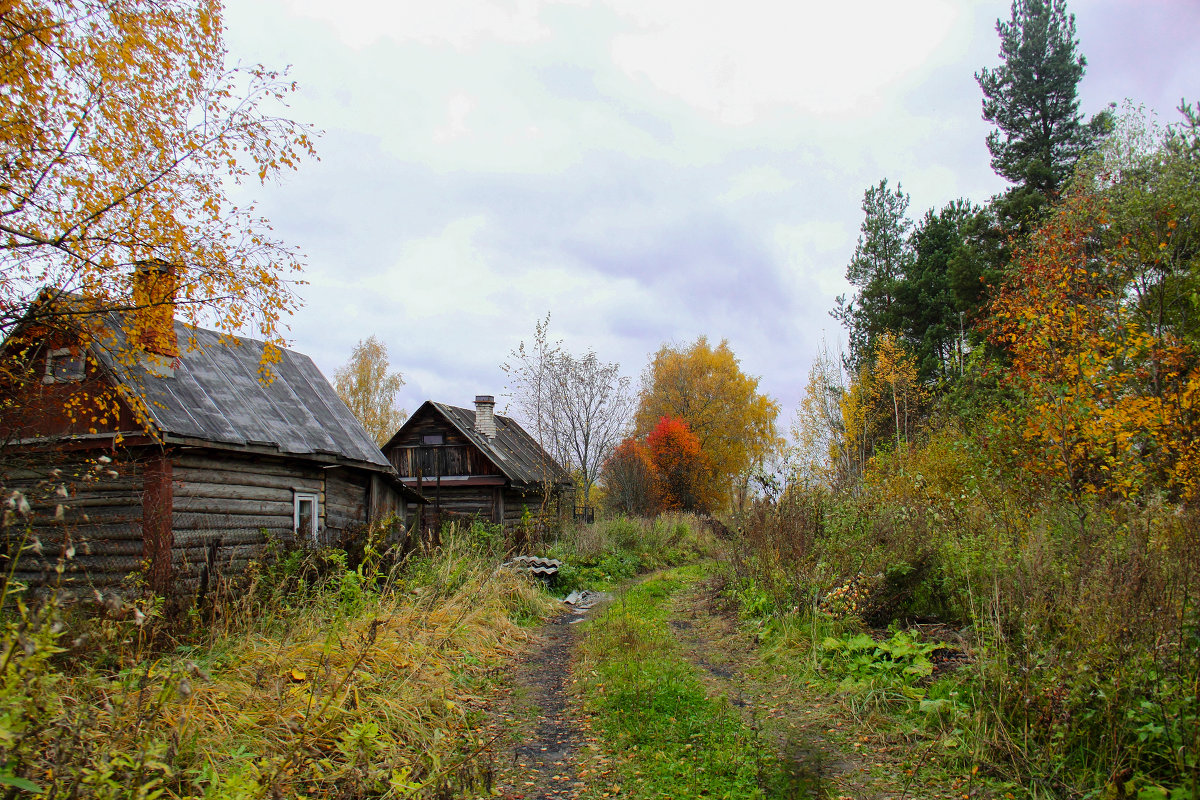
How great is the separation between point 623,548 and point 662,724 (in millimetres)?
12954

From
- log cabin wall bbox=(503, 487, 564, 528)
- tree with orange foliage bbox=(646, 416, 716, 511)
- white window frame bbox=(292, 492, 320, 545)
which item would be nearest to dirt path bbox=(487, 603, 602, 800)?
white window frame bbox=(292, 492, 320, 545)

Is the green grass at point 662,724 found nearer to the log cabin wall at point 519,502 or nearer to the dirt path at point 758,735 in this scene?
the dirt path at point 758,735

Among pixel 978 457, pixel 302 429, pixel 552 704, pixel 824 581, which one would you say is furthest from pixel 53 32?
pixel 978 457

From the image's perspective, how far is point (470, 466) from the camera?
22.1 metres

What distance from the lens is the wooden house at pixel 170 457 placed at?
26.9ft

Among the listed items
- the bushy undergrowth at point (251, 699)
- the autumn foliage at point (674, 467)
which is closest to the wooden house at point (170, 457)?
the bushy undergrowth at point (251, 699)

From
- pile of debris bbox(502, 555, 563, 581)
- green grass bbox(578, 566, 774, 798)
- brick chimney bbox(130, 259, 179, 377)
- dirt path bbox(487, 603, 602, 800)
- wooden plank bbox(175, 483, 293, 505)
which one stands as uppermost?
brick chimney bbox(130, 259, 179, 377)

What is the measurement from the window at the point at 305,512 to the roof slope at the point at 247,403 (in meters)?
0.89

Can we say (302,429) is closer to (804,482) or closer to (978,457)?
(804,482)

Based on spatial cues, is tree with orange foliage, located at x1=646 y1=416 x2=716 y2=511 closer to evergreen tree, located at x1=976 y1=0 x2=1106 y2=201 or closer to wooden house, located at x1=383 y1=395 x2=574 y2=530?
wooden house, located at x1=383 y1=395 x2=574 y2=530

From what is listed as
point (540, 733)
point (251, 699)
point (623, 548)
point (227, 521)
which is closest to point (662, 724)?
point (540, 733)

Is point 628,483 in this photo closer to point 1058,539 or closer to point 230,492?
point 230,492

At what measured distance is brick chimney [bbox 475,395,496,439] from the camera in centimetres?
2330

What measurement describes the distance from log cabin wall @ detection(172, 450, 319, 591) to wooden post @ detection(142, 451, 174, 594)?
20 centimetres
